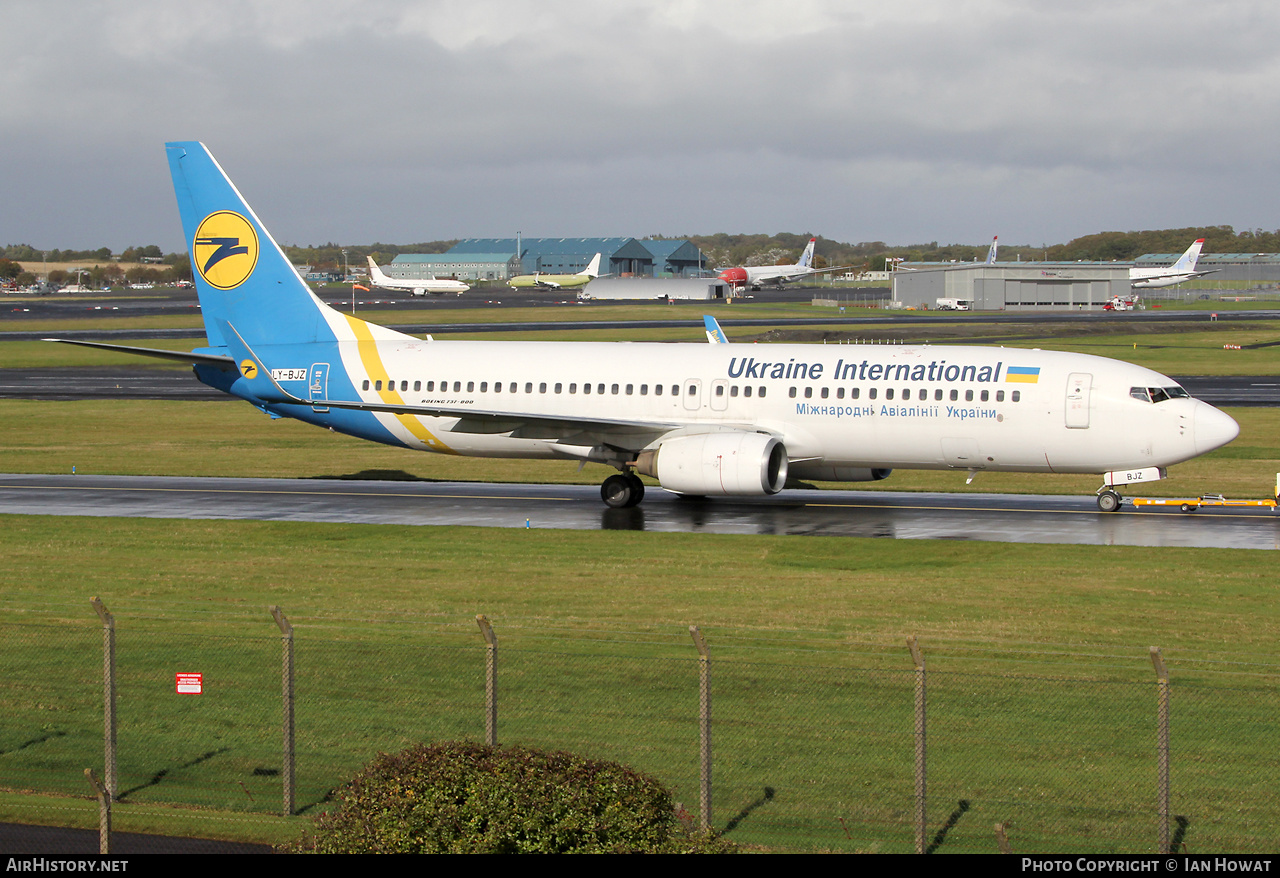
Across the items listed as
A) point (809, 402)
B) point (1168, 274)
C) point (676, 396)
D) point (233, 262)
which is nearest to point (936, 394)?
point (809, 402)

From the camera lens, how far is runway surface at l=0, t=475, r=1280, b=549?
30.8 meters

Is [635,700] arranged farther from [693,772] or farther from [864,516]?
[864,516]

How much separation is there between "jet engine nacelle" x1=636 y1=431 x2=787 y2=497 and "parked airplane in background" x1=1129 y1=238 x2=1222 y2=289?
524 feet

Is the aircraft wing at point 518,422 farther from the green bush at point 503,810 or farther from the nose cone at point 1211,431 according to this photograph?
the green bush at point 503,810

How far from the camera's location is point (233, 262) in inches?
1550

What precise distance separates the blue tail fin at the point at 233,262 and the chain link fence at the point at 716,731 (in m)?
20.0

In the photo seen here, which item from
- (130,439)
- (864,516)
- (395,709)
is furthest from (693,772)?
(130,439)

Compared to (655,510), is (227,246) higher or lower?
higher

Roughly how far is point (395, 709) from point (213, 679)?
3.03 m

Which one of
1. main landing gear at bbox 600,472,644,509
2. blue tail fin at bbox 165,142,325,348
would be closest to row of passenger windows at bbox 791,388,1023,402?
main landing gear at bbox 600,472,644,509

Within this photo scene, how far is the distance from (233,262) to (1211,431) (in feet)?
89.3

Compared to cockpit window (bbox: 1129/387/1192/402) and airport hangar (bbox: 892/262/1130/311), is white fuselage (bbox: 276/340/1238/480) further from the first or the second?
airport hangar (bbox: 892/262/1130/311)

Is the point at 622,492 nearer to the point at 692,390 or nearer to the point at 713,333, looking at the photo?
the point at 692,390

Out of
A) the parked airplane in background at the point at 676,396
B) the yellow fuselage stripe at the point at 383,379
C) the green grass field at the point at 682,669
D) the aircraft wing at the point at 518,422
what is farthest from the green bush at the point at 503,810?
the yellow fuselage stripe at the point at 383,379
